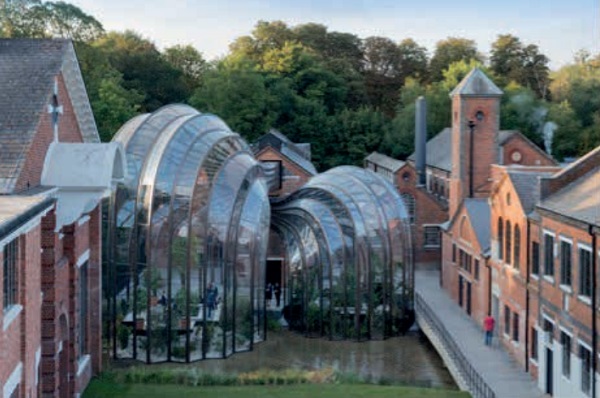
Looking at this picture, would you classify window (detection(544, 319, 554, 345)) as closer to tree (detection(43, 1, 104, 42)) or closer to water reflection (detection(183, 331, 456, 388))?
water reflection (detection(183, 331, 456, 388))

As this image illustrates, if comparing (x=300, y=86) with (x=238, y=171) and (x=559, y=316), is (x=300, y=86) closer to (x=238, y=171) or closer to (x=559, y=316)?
(x=238, y=171)

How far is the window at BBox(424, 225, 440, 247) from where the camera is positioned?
46.5 meters

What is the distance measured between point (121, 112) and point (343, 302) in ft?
71.1

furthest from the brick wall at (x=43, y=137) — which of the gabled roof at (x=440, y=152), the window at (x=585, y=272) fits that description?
the gabled roof at (x=440, y=152)

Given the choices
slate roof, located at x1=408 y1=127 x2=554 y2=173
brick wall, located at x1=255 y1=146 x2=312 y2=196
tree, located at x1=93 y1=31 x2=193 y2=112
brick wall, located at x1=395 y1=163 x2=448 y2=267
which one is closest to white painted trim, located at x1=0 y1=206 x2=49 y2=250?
brick wall, located at x1=255 y1=146 x2=312 y2=196

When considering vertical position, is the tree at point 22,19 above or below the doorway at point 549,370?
above

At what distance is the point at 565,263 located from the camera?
2206 cm

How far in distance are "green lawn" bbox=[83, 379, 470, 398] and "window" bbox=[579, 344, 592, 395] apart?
11.0ft

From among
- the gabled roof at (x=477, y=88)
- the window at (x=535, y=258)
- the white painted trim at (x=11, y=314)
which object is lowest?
the window at (x=535, y=258)

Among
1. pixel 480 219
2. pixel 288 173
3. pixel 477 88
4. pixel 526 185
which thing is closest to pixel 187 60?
pixel 288 173

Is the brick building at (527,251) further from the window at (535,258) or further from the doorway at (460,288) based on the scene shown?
the doorway at (460,288)

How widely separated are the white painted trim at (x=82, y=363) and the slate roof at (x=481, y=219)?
15.3 m

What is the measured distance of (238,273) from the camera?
29.8 meters

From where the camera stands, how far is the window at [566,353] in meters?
21.9
